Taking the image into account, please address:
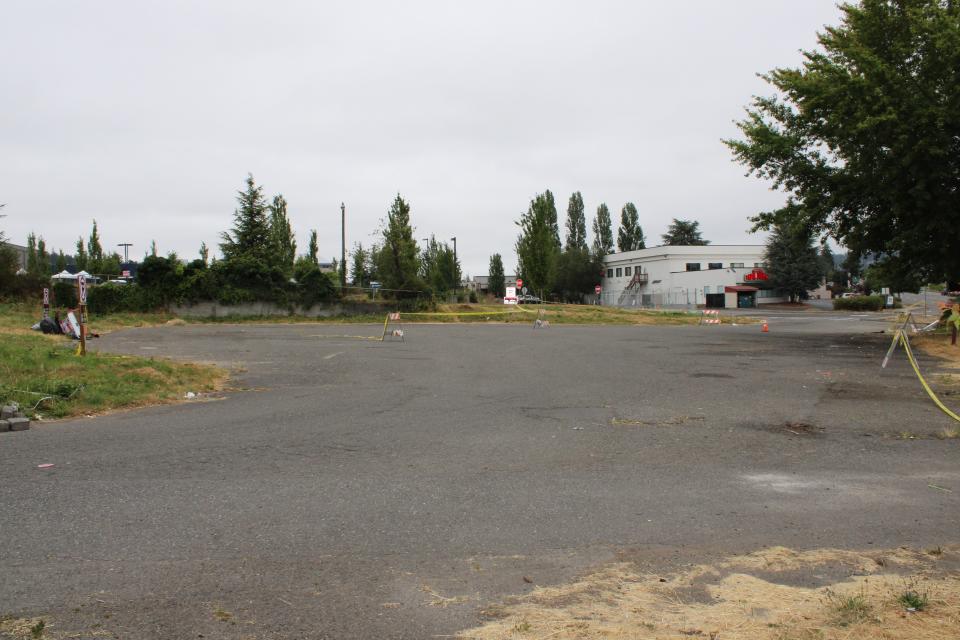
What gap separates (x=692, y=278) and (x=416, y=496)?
86.8 m

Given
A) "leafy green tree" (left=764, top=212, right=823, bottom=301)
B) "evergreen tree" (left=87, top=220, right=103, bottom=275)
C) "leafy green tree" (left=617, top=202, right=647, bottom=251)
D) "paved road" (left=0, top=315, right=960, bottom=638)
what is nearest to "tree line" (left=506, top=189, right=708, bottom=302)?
"leafy green tree" (left=617, top=202, right=647, bottom=251)

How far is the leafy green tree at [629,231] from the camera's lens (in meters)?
118

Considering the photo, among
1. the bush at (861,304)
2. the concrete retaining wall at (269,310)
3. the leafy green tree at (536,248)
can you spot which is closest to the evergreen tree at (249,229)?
the concrete retaining wall at (269,310)

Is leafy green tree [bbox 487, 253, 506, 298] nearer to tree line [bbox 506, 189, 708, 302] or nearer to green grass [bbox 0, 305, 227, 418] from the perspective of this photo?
tree line [bbox 506, 189, 708, 302]

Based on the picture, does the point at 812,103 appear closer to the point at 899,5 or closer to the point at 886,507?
the point at 899,5

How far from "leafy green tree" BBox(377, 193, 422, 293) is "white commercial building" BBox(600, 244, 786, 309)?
148ft

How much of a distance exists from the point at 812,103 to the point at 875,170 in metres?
3.03

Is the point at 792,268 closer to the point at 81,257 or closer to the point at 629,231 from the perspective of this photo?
the point at 629,231

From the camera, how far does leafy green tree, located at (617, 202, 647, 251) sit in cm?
11819

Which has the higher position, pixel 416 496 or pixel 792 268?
pixel 792 268

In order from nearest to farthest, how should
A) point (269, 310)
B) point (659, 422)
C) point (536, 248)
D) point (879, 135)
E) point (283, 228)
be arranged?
point (659, 422), point (879, 135), point (269, 310), point (283, 228), point (536, 248)

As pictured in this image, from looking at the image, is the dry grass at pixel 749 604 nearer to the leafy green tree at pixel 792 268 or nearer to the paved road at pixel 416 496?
the paved road at pixel 416 496

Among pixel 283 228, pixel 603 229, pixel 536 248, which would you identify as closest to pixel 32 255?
pixel 283 228

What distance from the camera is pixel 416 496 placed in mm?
6500
